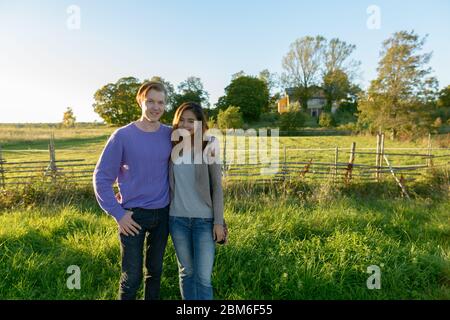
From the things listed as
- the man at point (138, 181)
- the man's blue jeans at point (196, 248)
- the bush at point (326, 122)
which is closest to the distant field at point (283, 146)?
the bush at point (326, 122)

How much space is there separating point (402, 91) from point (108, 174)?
1236 inches

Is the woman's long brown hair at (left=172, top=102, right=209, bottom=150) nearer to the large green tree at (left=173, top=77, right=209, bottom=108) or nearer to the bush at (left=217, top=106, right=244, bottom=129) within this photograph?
the bush at (left=217, top=106, right=244, bottom=129)

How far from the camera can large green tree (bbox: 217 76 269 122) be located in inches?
1769

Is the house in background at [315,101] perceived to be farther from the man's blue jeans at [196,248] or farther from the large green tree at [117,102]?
the man's blue jeans at [196,248]

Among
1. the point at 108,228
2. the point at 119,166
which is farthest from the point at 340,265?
the point at 108,228

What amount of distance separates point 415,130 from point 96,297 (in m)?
30.9

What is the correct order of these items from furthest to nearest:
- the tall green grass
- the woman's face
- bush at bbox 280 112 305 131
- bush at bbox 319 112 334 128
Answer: bush at bbox 319 112 334 128, bush at bbox 280 112 305 131, the tall green grass, the woman's face

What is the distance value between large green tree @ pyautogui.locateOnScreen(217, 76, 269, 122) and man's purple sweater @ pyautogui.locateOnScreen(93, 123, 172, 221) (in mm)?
42524

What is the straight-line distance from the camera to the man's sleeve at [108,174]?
7.37 ft

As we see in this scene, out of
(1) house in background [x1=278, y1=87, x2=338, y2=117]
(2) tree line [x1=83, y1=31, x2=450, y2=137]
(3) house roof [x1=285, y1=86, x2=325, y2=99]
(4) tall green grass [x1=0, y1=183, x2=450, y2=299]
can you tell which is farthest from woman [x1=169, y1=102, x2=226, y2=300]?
(3) house roof [x1=285, y1=86, x2=325, y2=99]

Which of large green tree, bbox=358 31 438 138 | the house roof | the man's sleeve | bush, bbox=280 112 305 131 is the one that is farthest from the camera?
the house roof

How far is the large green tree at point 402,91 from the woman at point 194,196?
97.1 feet

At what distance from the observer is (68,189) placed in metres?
7.17
